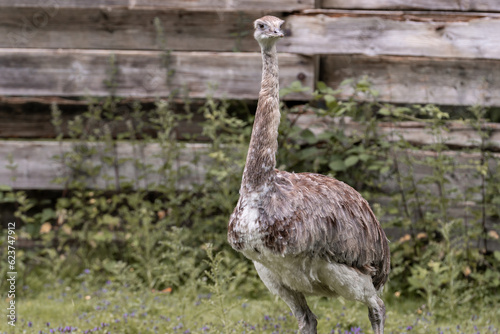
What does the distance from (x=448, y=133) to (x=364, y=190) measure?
93 centimetres

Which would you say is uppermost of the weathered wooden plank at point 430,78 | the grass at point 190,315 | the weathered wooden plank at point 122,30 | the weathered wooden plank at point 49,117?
the weathered wooden plank at point 122,30

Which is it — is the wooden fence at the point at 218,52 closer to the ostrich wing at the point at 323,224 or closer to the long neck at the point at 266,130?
the ostrich wing at the point at 323,224

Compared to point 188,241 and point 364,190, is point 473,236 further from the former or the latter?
point 188,241

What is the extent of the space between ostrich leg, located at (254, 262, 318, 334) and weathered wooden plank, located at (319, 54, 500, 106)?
2714mm

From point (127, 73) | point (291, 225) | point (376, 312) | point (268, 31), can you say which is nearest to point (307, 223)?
point (291, 225)

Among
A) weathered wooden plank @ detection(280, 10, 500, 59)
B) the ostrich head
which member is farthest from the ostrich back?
weathered wooden plank @ detection(280, 10, 500, 59)

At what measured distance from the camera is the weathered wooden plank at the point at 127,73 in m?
6.25

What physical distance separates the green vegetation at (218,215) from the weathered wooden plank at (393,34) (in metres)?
0.44

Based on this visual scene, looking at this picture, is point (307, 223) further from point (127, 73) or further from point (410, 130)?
point (127, 73)

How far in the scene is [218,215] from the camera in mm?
6336

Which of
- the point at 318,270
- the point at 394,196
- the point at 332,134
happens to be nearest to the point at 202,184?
the point at 332,134

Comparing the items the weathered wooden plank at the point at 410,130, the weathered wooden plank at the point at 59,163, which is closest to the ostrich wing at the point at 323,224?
the weathered wooden plank at the point at 410,130

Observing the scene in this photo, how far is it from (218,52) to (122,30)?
101 cm

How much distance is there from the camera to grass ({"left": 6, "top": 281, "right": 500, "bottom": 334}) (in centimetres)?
476
